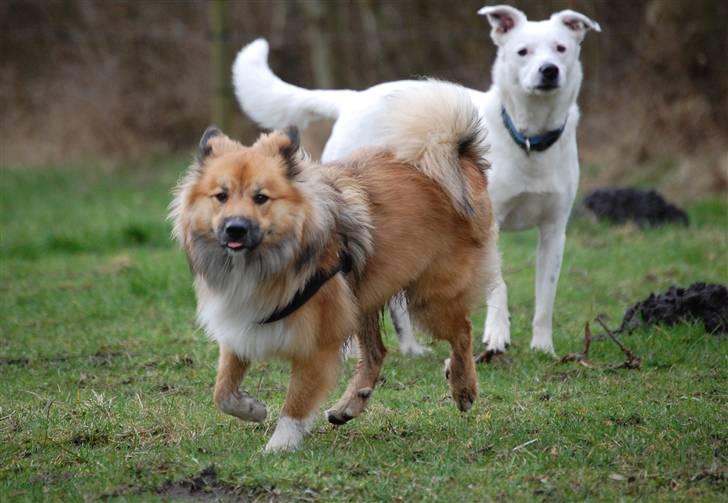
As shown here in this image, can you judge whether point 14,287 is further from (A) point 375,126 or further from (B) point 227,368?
(B) point 227,368

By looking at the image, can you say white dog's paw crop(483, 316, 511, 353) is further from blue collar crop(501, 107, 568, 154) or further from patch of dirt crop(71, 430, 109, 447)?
patch of dirt crop(71, 430, 109, 447)

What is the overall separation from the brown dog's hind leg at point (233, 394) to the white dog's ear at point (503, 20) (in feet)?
10.9

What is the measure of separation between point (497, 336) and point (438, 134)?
1.74 m

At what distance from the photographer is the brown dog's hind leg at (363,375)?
16.5ft

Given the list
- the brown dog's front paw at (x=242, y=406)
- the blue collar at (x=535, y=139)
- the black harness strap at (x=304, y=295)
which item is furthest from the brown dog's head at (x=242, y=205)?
the blue collar at (x=535, y=139)

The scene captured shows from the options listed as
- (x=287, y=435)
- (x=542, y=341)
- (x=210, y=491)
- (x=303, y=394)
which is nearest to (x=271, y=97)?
(x=542, y=341)

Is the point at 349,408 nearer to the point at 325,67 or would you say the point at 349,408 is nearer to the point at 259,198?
the point at 259,198

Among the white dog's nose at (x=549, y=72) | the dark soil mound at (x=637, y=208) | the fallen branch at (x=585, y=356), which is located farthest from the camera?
the dark soil mound at (x=637, y=208)

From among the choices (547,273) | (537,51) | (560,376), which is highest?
(537,51)

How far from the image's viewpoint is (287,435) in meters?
4.60

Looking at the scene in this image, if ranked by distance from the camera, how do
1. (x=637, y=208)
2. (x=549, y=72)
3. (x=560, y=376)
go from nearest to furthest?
(x=560, y=376) < (x=549, y=72) < (x=637, y=208)

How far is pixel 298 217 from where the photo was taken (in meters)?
4.53

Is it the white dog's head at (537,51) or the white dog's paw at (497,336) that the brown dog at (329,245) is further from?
the white dog's head at (537,51)

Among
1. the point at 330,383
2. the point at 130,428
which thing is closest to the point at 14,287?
the point at 130,428
